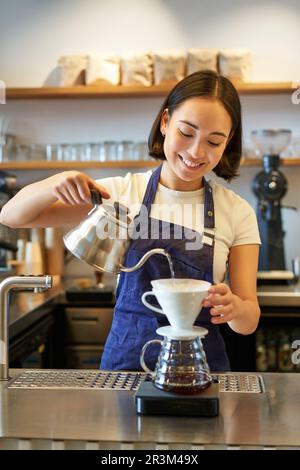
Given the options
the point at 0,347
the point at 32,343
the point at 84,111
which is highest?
the point at 84,111

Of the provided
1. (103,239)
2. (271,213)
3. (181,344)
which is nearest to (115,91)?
(271,213)

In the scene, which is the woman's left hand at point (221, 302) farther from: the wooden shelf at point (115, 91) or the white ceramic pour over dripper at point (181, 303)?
the wooden shelf at point (115, 91)

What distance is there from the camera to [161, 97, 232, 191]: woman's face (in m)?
1.57

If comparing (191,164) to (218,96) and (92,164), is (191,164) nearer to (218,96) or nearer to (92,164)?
(218,96)

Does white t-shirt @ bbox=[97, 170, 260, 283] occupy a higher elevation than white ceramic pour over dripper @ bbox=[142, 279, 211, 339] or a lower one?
higher

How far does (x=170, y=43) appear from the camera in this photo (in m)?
3.91

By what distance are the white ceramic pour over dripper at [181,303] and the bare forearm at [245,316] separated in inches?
8.3

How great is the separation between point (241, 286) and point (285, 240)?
2.42m

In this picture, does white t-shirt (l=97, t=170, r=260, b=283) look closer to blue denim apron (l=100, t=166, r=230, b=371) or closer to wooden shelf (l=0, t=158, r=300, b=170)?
blue denim apron (l=100, t=166, r=230, b=371)

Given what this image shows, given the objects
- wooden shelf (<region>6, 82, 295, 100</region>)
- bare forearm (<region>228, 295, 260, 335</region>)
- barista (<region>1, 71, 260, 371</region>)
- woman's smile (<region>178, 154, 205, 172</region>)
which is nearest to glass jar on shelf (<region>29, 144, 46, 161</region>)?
wooden shelf (<region>6, 82, 295, 100</region>)

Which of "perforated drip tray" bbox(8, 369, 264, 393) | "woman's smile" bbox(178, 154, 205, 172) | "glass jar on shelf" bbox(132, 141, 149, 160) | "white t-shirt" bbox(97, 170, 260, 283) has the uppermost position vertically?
"glass jar on shelf" bbox(132, 141, 149, 160)

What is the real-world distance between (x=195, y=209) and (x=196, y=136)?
260 millimetres

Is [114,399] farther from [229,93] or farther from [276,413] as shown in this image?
[229,93]

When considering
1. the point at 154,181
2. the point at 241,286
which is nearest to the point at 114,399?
the point at 241,286
